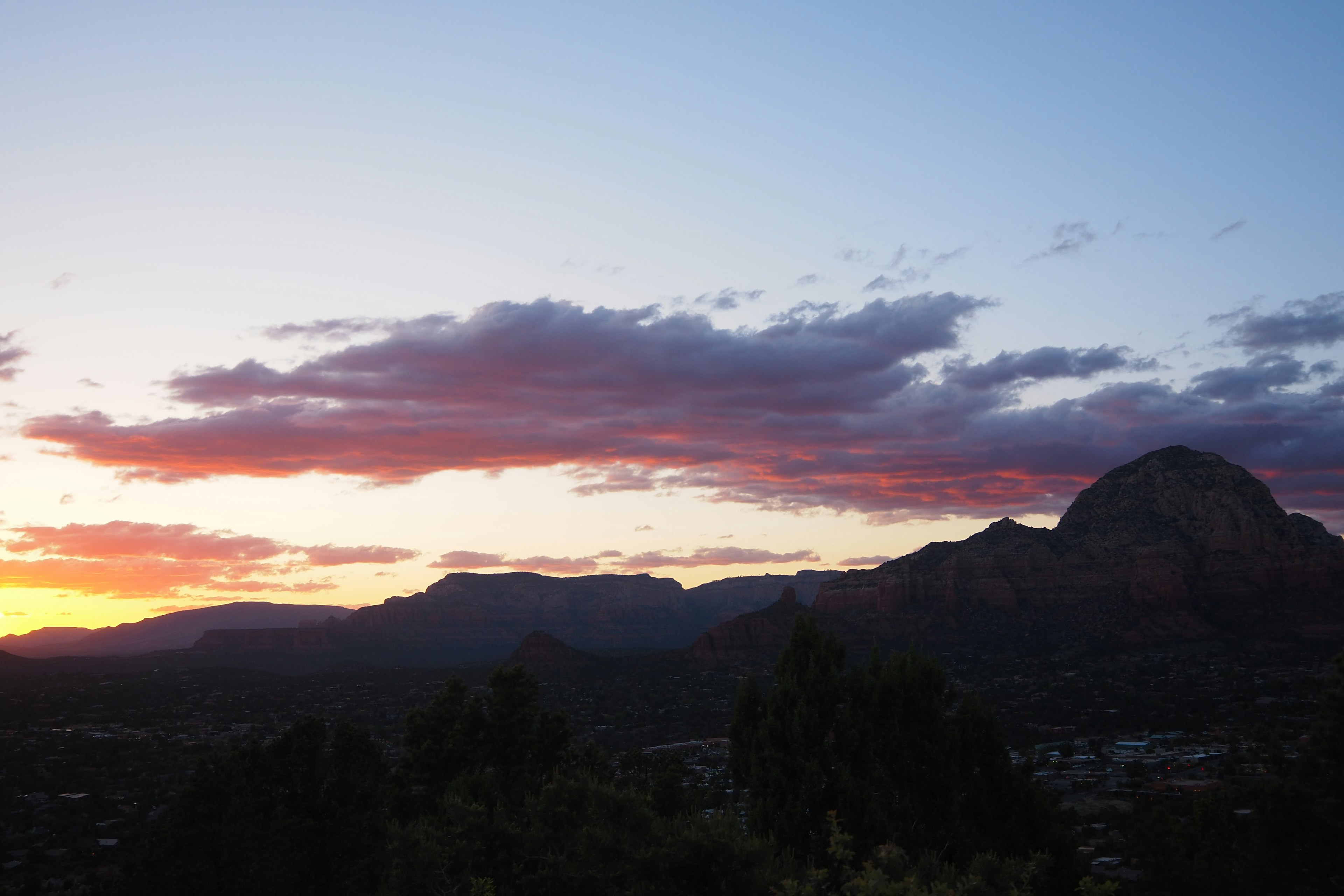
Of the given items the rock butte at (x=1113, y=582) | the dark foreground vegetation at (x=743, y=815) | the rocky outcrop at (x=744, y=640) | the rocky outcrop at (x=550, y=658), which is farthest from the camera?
the rocky outcrop at (x=744, y=640)

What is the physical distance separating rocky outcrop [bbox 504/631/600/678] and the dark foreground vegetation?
95.2 meters

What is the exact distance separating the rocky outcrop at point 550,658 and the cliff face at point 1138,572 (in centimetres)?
4302

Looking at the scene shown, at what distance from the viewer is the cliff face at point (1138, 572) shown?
122188mm

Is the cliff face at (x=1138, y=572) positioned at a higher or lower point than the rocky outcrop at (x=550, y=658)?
higher

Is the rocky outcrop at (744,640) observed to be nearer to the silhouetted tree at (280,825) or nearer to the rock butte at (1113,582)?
the rock butte at (1113,582)

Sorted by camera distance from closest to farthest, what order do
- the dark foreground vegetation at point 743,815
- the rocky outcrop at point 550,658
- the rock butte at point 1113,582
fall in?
the dark foreground vegetation at point 743,815 → the rock butte at point 1113,582 → the rocky outcrop at point 550,658

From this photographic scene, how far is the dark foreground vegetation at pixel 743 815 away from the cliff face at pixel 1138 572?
9034 centimetres

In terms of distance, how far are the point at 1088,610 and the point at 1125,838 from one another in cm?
9229

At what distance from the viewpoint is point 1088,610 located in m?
132

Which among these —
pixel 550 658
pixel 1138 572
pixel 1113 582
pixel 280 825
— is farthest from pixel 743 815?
pixel 1113 582

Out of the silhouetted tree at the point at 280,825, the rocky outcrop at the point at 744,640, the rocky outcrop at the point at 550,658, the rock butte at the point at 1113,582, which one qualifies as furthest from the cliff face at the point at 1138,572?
the silhouetted tree at the point at 280,825

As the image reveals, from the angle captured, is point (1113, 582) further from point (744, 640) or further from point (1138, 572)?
point (744, 640)

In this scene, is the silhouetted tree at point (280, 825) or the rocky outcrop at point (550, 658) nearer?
the silhouetted tree at point (280, 825)

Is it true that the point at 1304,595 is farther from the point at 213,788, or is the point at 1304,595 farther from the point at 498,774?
the point at 213,788
